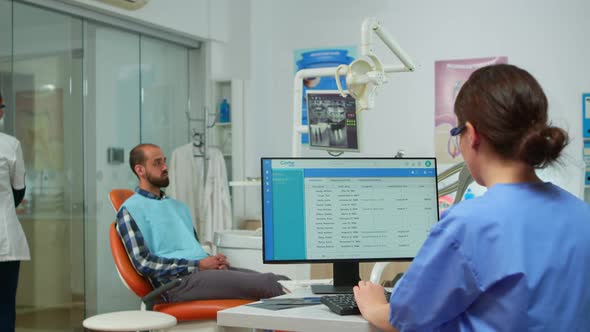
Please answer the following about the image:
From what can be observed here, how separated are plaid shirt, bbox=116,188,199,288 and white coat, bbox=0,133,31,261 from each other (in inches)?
20.9

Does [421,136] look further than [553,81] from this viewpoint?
Yes

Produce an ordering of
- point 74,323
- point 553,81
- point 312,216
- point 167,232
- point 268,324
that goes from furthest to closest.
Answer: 1. point 553,81
2. point 74,323
3. point 167,232
4. point 312,216
5. point 268,324

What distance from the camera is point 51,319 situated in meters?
4.33

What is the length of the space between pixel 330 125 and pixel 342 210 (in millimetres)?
815

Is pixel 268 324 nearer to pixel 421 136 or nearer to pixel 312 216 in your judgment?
pixel 312 216

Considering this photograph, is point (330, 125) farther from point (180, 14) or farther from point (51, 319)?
point (180, 14)

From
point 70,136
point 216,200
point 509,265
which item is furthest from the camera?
point 216,200

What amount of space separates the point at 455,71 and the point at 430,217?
130 inches

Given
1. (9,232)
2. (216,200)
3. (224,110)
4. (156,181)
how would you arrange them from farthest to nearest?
(224,110)
(216,200)
(156,181)
(9,232)

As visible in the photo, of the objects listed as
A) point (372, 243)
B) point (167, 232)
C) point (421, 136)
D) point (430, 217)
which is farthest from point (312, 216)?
point (421, 136)

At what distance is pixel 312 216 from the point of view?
6.81 feet

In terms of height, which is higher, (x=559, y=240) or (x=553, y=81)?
(x=553, y=81)

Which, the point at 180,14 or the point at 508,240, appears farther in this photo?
the point at 180,14

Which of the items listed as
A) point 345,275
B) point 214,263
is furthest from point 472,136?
point 214,263
